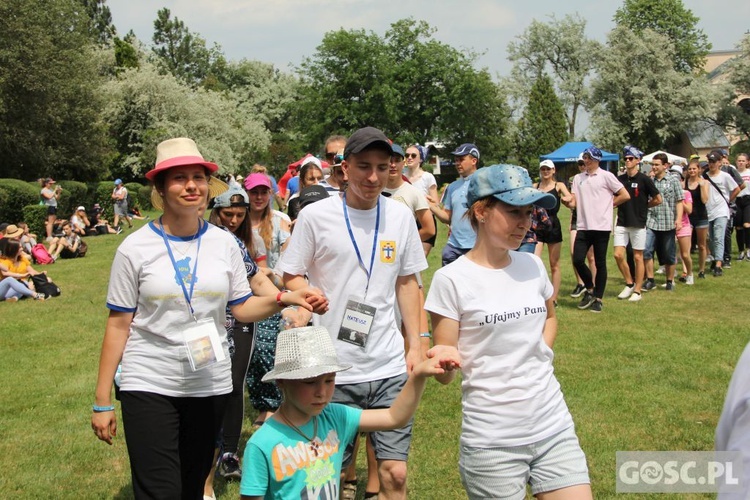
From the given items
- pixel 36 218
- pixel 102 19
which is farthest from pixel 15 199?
pixel 102 19

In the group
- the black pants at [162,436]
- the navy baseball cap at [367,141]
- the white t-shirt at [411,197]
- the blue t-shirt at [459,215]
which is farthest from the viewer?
the blue t-shirt at [459,215]

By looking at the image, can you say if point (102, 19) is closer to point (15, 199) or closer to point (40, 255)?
point (15, 199)

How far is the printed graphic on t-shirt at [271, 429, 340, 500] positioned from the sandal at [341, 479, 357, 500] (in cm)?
226

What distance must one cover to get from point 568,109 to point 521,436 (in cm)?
8038

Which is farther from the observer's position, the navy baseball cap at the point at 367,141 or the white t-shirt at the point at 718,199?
the white t-shirt at the point at 718,199

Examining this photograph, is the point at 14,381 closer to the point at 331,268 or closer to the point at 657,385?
the point at 331,268

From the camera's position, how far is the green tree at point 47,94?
106ft

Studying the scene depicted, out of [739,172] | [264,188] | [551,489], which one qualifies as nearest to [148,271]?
[551,489]

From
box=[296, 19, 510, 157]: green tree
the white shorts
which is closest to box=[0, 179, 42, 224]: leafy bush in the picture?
the white shorts

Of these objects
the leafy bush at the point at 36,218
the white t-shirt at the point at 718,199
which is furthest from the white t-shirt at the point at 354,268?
the leafy bush at the point at 36,218

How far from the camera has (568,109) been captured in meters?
80.1

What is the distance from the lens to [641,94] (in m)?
62.7

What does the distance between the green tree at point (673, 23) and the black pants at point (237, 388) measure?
77.4 meters

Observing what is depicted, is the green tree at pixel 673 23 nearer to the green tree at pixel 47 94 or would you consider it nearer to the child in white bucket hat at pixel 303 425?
the green tree at pixel 47 94
